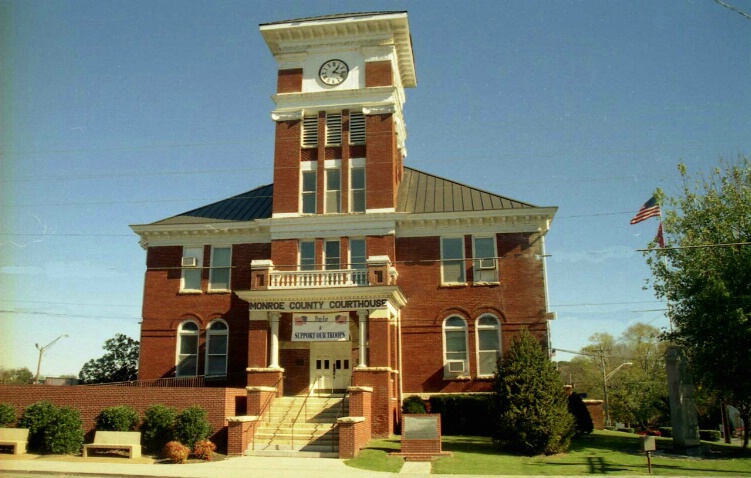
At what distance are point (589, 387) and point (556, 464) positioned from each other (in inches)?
2389

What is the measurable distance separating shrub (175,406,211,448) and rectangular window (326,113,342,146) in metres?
14.3

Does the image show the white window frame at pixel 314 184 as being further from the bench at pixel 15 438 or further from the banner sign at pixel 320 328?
the bench at pixel 15 438

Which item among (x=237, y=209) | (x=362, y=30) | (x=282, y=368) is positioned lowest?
(x=282, y=368)

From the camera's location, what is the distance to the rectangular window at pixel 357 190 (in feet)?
98.9

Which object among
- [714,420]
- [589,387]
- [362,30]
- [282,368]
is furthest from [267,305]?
[589,387]

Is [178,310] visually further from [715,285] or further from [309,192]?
[715,285]

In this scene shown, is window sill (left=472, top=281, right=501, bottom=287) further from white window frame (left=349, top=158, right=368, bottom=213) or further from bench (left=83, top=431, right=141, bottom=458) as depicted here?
bench (left=83, top=431, right=141, bottom=458)

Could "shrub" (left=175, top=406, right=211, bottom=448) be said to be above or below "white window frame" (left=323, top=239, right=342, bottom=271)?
below

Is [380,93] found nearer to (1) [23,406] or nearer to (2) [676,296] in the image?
(2) [676,296]

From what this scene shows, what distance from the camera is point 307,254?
29766mm

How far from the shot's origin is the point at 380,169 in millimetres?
29875

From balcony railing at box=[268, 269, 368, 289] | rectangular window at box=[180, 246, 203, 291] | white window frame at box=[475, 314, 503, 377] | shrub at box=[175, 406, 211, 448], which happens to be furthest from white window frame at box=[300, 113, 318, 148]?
shrub at box=[175, 406, 211, 448]

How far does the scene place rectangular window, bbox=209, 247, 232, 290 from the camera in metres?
31.2

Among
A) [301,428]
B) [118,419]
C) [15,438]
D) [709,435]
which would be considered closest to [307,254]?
[301,428]
